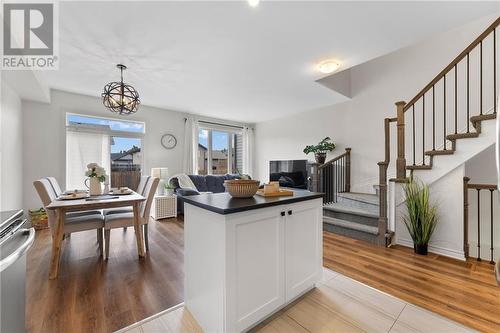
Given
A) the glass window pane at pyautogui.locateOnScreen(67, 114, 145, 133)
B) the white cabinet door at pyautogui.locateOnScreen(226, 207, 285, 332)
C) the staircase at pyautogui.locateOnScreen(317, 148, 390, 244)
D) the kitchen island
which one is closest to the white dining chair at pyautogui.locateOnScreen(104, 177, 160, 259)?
the kitchen island

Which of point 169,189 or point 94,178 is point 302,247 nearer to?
point 94,178

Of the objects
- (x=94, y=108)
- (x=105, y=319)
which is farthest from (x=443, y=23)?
(x=94, y=108)

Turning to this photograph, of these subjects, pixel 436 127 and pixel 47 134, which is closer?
pixel 436 127

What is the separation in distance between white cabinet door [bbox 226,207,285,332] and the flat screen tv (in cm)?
392

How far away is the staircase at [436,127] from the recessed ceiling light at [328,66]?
1.16 meters

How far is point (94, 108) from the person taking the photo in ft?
14.6

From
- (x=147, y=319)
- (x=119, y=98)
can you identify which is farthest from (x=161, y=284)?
(x=119, y=98)

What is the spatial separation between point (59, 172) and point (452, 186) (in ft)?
21.6

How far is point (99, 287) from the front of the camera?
78.1 inches

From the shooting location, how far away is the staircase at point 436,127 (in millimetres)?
2811

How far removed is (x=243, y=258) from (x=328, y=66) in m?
2.75

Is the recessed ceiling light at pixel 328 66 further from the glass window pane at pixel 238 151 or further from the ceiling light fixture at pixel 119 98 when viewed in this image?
the glass window pane at pixel 238 151

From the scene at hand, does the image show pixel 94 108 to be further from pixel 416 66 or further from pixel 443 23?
pixel 416 66

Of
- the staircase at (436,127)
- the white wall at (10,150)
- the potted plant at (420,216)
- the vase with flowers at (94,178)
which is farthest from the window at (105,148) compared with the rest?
the potted plant at (420,216)
